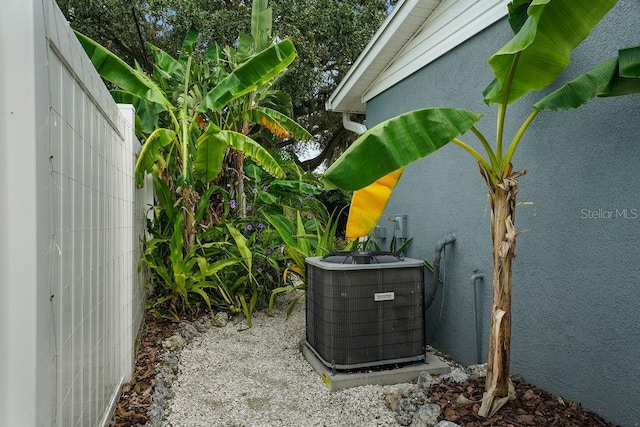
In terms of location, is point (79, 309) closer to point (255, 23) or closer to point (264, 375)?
point (264, 375)

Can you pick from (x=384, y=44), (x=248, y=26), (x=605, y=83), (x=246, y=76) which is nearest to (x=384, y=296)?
(x=605, y=83)

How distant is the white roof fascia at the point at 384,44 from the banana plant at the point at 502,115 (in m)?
2.10

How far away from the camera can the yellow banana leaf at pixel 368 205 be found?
3.61 m

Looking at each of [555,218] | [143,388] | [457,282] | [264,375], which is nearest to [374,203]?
[457,282]

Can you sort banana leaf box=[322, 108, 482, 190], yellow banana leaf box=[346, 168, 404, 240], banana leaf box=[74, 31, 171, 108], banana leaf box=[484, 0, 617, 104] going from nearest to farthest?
banana leaf box=[484, 0, 617, 104], banana leaf box=[322, 108, 482, 190], yellow banana leaf box=[346, 168, 404, 240], banana leaf box=[74, 31, 171, 108]

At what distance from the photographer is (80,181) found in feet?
5.70

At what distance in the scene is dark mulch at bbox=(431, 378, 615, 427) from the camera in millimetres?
2389

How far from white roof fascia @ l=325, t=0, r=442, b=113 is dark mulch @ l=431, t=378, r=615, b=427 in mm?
3584

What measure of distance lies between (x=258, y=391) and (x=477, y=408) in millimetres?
1611

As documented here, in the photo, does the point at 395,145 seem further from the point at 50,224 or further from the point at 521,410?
the point at 521,410

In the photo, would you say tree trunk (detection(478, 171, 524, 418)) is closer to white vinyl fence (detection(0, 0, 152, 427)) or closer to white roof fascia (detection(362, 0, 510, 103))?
white roof fascia (detection(362, 0, 510, 103))

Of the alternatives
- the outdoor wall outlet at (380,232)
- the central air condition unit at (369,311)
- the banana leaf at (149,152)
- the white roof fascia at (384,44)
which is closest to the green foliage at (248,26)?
the white roof fascia at (384,44)

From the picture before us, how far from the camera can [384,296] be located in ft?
11.2

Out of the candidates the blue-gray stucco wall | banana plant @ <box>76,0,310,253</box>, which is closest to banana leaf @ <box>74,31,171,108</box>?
banana plant @ <box>76,0,310,253</box>
